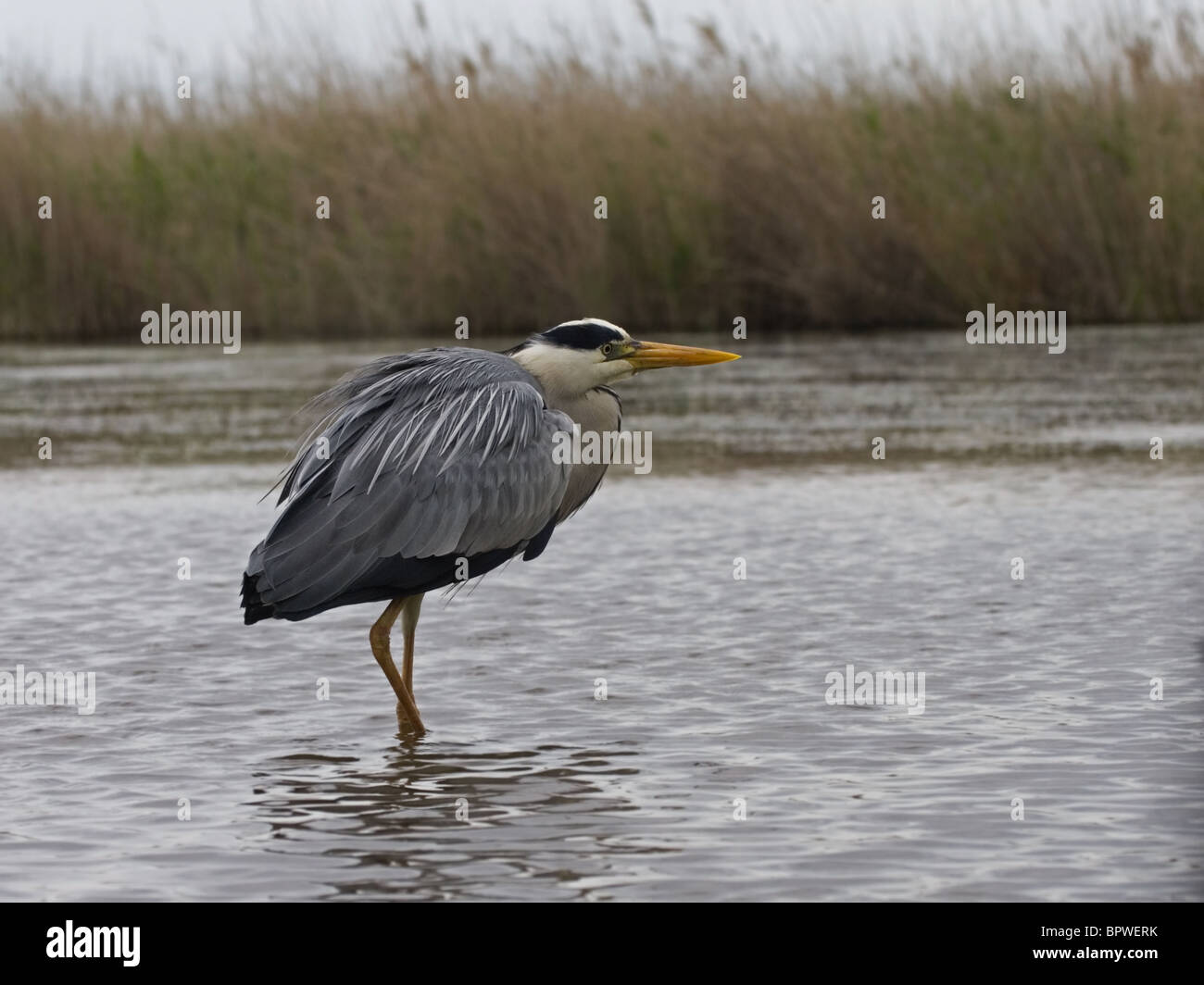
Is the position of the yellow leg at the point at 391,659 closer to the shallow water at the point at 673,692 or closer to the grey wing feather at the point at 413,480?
the shallow water at the point at 673,692

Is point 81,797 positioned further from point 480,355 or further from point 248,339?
point 248,339

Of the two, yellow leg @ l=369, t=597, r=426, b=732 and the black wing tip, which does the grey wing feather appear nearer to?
the black wing tip

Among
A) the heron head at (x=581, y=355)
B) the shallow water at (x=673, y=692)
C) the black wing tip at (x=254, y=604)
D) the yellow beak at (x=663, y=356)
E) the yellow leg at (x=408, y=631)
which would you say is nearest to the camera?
the shallow water at (x=673, y=692)

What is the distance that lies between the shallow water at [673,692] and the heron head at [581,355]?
0.82m

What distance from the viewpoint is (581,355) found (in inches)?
253

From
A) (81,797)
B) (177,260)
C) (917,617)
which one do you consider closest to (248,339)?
(177,260)

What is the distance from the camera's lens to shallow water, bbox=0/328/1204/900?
4301 mm

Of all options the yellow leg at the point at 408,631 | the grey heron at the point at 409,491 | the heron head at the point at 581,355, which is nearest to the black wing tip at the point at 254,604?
the grey heron at the point at 409,491

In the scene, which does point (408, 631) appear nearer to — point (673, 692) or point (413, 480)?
point (413, 480)

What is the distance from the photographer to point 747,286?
17281 millimetres

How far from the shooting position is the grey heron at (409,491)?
562cm

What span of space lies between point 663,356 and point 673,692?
1.18 metres

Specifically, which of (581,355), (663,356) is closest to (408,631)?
(581,355)

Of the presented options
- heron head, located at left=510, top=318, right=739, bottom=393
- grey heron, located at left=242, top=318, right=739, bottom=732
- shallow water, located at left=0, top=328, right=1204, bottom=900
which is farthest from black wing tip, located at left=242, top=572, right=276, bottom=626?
heron head, located at left=510, top=318, right=739, bottom=393
